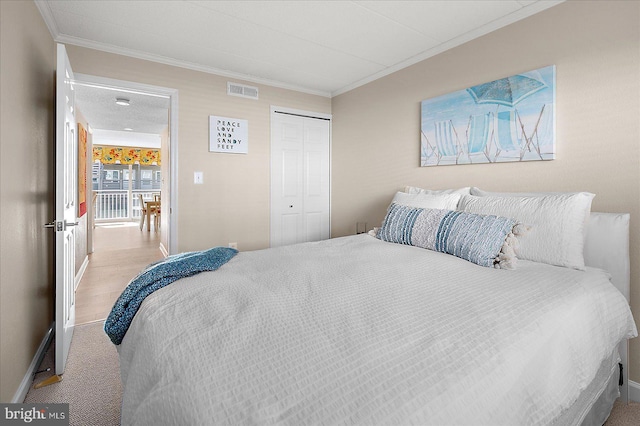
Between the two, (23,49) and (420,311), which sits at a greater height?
(23,49)

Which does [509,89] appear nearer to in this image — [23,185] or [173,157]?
[173,157]

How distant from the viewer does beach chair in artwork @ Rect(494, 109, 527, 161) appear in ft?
7.79

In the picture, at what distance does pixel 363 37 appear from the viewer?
2.75 meters

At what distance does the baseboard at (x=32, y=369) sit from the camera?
1.77 metres

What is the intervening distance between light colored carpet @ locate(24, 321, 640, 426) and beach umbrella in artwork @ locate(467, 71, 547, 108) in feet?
6.71

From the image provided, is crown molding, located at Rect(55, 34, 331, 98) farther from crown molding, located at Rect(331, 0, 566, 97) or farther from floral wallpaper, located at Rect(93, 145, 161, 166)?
floral wallpaper, located at Rect(93, 145, 161, 166)

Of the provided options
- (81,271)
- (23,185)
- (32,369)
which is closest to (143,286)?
(23,185)

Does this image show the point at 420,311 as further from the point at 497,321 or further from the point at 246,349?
the point at 246,349

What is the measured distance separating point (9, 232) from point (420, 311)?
2036 millimetres

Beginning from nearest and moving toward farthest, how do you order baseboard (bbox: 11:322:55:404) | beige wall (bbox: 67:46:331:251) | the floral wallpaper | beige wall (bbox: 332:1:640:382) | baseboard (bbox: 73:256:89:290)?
baseboard (bbox: 11:322:55:404), beige wall (bbox: 332:1:640:382), beige wall (bbox: 67:46:331:251), baseboard (bbox: 73:256:89:290), the floral wallpaper

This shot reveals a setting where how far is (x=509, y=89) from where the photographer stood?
7.96 feet

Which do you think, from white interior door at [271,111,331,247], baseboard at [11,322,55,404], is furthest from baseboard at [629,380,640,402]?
baseboard at [11,322,55,404]

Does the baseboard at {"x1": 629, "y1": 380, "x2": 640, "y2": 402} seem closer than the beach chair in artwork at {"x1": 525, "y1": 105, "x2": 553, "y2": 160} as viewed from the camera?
Yes

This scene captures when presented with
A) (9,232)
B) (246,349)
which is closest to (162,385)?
(246,349)
